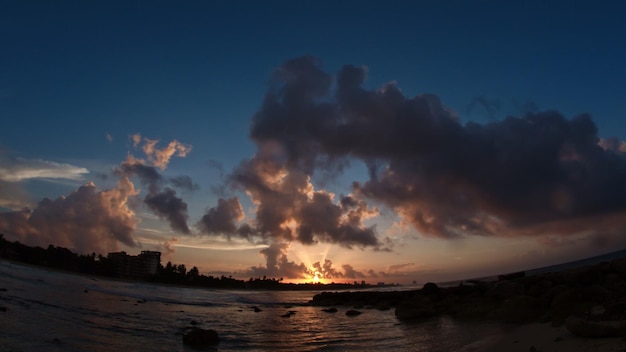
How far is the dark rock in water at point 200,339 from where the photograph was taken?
16.2 metres

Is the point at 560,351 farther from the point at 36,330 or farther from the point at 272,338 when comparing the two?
the point at 36,330

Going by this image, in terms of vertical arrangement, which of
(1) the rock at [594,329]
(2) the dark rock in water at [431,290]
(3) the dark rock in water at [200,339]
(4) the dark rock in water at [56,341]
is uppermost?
(1) the rock at [594,329]

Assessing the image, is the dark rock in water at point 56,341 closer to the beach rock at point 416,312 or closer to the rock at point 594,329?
the rock at point 594,329

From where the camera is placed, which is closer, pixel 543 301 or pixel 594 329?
pixel 594 329

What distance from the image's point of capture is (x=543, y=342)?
12.5 m

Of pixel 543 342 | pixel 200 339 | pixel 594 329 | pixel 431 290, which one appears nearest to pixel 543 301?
pixel 543 342

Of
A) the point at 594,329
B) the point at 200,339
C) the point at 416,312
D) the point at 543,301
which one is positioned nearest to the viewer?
the point at 594,329

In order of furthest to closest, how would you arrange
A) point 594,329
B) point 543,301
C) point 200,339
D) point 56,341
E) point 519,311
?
point 543,301, point 519,311, point 200,339, point 56,341, point 594,329

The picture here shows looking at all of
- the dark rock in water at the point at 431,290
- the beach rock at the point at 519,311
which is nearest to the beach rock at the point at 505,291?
the beach rock at the point at 519,311

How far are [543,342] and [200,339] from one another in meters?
13.2

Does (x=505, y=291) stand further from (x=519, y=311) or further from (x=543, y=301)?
(x=519, y=311)

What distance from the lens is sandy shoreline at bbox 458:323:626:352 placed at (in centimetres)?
1016

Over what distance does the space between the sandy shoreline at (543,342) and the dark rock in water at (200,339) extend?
10438 millimetres

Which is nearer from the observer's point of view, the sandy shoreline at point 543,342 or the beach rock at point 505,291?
the sandy shoreline at point 543,342
